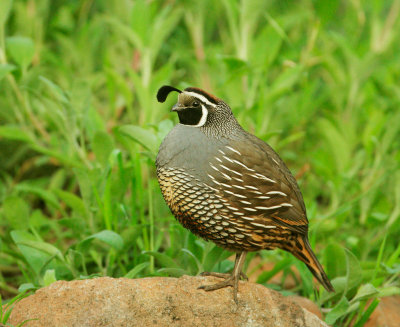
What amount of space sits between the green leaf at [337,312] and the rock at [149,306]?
28cm

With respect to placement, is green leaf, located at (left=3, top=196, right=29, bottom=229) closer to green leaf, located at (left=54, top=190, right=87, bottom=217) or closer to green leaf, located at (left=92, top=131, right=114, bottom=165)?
green leaf, located at (left=54, top=190, right=87, bottom=217)

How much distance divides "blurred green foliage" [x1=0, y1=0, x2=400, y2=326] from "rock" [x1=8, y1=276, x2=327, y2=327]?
1.13ft

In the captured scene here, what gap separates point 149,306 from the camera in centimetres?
276

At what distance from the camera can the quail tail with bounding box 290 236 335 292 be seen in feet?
11.0

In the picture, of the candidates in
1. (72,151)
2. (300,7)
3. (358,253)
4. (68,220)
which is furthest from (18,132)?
(300,7)

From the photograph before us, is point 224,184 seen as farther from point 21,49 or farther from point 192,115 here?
point 21,49

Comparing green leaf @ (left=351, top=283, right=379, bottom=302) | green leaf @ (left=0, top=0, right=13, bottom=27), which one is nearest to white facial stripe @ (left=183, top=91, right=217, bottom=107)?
green leaf @ (left=351, top=283, right=379, bottom=302)

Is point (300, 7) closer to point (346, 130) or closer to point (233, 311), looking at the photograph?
point (346, 130)

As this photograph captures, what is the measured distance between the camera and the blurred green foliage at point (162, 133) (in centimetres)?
360

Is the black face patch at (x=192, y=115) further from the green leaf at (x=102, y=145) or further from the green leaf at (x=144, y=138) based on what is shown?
the green leaf at (x=102, y=145)

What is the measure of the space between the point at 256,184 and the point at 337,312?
2.78ft

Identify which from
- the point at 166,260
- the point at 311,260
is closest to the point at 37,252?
the point at 166,260

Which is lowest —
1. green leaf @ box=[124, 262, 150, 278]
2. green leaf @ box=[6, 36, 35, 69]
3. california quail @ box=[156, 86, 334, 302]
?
green leaf @ box=[124, 262, 150, 278]

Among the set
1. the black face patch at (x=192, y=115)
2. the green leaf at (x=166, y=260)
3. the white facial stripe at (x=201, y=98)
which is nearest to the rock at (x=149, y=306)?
the green leaf at (x=166, y=260)
